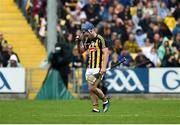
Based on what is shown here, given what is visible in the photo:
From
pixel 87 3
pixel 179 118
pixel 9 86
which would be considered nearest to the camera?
pixel 179 118

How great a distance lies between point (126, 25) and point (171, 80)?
4.43 m

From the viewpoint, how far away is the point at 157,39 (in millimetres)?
31469

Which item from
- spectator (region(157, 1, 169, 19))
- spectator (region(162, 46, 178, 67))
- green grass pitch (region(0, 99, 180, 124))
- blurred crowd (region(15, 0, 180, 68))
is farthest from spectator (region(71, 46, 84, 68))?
spectator (region(157, 1, 169, 19))

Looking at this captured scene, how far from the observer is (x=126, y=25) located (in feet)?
107

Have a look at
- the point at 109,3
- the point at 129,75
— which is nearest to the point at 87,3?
the point at 109,3

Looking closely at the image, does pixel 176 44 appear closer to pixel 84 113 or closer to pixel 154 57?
pixel 154 57

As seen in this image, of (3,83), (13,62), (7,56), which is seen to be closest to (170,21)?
(7,56)

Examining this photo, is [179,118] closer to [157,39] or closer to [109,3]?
[157,39]

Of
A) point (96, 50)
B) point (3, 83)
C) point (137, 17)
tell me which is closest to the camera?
point (96, 50)

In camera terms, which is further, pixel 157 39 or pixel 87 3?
pixel 87 3

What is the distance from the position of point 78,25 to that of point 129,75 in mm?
4206

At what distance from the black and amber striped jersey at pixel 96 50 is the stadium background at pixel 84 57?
226 centimetres

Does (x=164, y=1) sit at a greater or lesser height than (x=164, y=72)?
greater

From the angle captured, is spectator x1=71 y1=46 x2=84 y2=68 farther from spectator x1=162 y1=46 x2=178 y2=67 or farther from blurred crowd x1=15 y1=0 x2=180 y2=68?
spectator x1=162 y1=46 x2=178 y2=67
